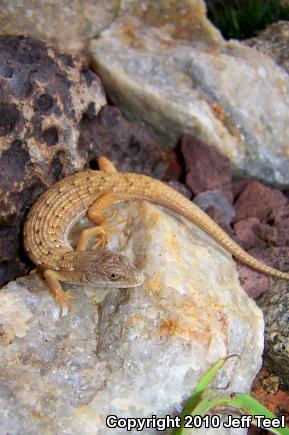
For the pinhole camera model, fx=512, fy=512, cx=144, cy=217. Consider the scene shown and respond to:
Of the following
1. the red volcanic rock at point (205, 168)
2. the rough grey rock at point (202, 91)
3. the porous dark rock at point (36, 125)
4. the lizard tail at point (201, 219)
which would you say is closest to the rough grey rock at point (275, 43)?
the rough grey rock at point (202, 91)

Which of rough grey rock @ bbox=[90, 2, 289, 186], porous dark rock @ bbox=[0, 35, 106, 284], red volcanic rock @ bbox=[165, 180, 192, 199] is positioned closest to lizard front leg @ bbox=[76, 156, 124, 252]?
porous dark rock @ bbox=[0, 35, 106, 284]

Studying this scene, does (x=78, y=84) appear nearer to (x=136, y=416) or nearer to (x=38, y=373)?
(x=38, y=373)

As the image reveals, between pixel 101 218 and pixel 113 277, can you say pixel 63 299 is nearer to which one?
pixel 113 277

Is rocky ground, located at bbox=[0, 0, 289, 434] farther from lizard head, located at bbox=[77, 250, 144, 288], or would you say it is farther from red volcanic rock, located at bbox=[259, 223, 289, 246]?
lizard head, located at bbox=[77, 250, 144, 288]

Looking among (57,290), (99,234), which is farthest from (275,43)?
(57,290)

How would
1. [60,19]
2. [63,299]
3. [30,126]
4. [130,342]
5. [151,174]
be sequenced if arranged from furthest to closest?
[151,174], [60,19], [30,126], [63,299], [130,342]

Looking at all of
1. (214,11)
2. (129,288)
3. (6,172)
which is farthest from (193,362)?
(214,11)

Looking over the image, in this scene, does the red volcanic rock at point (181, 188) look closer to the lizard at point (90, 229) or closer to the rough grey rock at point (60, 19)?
the lizard at point (90, 229)
